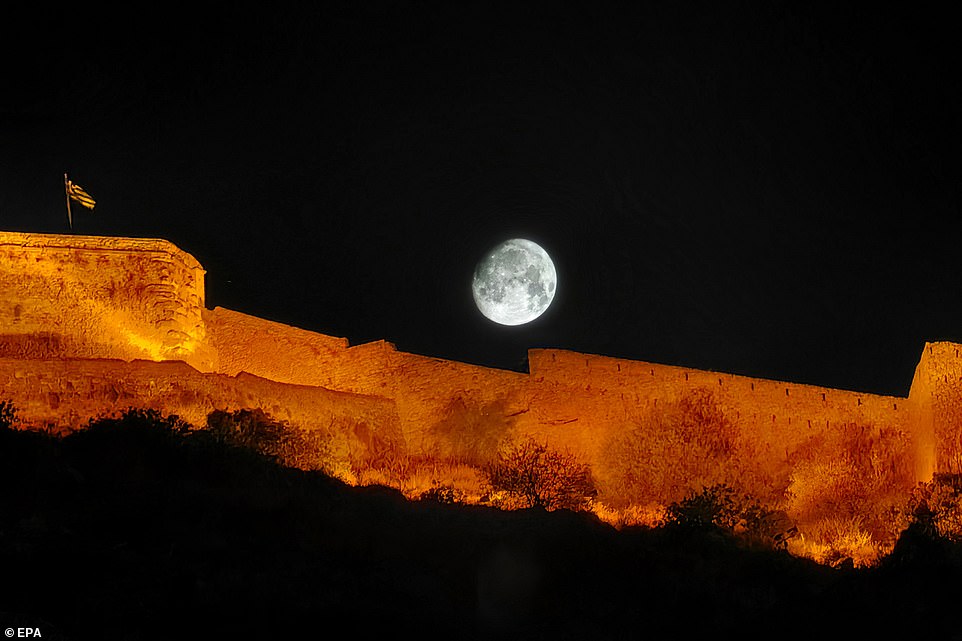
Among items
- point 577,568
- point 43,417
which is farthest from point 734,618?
point 43,417

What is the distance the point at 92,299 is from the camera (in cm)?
2627

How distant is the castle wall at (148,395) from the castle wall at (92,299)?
3.03 m

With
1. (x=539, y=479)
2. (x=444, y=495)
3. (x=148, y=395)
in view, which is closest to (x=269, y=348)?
(x=148, y=395)

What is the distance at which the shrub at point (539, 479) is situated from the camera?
73.7ft

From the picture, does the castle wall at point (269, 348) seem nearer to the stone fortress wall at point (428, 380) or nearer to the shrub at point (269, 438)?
the stone fortress wall at point (428, 380)

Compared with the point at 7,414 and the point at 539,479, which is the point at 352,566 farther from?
the point at 539,479

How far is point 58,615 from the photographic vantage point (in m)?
11.7

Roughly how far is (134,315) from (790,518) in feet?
51.4

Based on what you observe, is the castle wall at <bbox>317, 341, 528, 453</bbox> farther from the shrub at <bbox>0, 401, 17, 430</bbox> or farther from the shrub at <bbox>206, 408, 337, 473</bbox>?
the shrub at <bbox>0, 401, 17, 430</bbox>

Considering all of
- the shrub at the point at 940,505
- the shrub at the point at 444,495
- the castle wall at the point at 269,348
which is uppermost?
the castle wall at the point at 269,348

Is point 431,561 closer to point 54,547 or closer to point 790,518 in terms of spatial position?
point 54,547

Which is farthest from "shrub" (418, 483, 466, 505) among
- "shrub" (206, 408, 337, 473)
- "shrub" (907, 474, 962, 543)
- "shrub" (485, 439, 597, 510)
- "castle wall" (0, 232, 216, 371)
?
"shrub" (907, 474, 962, 543)

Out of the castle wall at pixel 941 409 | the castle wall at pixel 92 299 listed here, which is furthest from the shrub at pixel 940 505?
the castle wall at pixel 92 299

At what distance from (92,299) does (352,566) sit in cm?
1413
